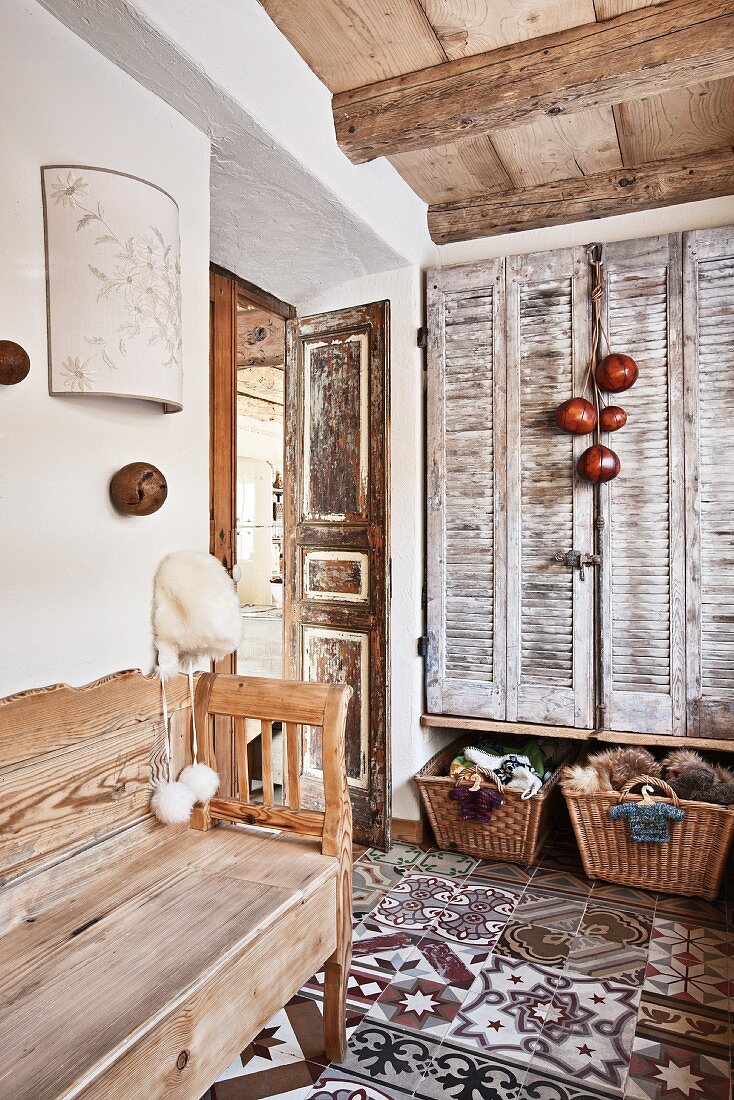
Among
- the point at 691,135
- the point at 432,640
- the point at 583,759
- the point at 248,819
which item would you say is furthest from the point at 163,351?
the point at 583,759

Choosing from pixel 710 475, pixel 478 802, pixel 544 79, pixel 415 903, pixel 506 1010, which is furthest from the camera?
pixel 478 802

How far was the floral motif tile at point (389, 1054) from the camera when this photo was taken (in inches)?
66.0

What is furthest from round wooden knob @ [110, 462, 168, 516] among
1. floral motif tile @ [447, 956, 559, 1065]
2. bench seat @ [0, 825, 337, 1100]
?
floral motif tile @ [447, 956, 559, 1065]

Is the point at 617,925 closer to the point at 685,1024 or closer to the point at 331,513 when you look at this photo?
the point at 685,1024

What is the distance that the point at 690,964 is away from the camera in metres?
2.13

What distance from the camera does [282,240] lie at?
2.63 meters

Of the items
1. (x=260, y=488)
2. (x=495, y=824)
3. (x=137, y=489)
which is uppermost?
(x=260, y=488)

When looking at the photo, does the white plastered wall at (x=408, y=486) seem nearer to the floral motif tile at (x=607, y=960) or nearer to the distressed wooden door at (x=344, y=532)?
the distressed wooden door at (x=344, y=532)

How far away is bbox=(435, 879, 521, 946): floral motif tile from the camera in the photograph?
230 cm

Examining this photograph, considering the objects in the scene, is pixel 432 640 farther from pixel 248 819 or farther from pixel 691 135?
pixel 691 135

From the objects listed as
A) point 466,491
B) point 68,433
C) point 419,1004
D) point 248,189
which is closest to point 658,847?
point 419,1004

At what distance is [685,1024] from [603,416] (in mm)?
1890

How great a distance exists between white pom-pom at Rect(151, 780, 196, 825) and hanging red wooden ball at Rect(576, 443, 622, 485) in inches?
70.3

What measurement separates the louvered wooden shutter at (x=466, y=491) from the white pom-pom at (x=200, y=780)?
1.37 meters
